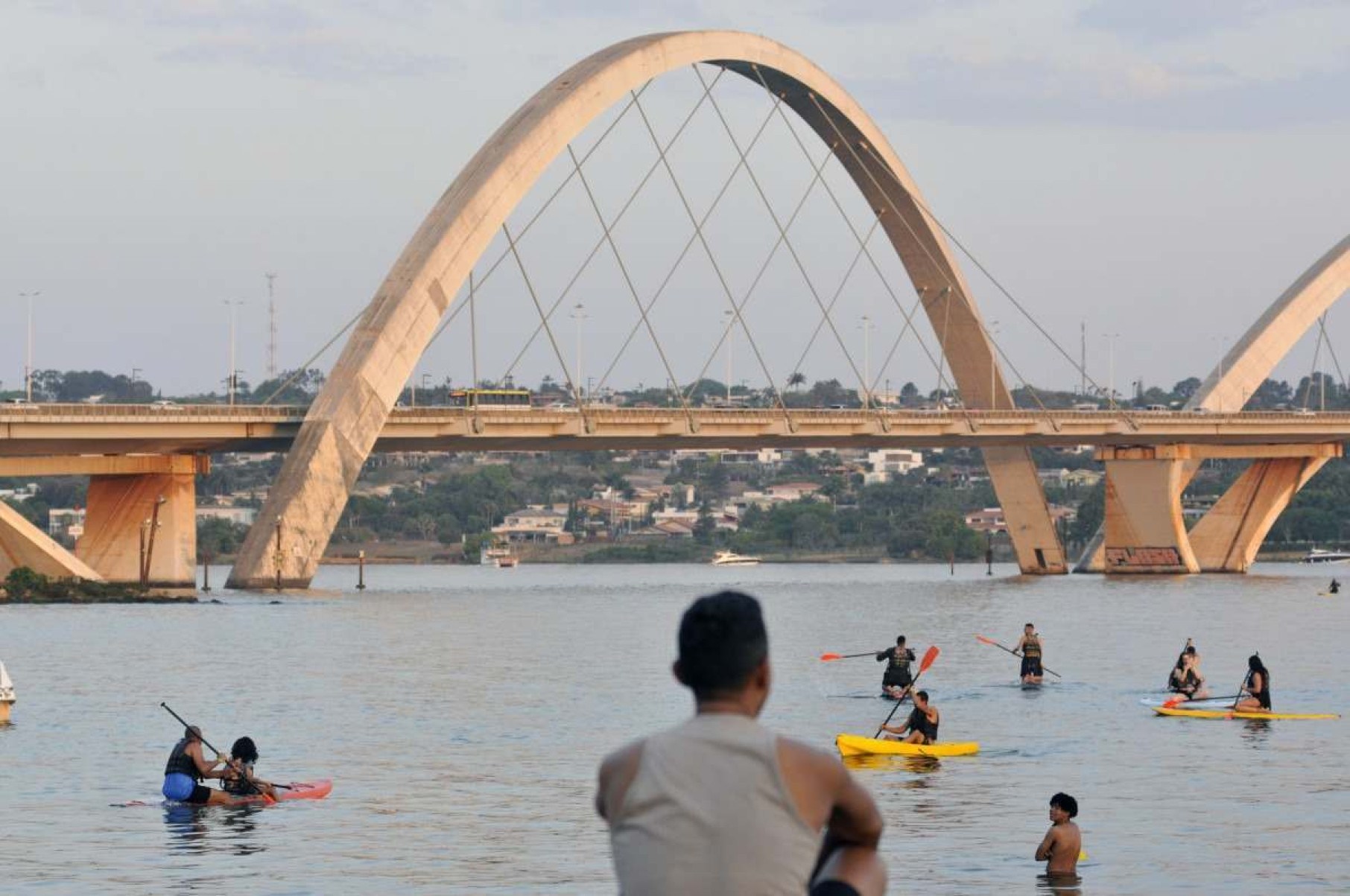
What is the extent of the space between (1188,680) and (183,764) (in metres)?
23.0

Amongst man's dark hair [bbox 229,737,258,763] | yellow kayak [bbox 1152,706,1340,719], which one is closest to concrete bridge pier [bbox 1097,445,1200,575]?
yellow kayak [bbox 1152,706,1340,719]

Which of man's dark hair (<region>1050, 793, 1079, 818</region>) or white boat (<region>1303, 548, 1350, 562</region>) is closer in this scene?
man's dark hair (<region>1050, 793, 1079, 818</region>)

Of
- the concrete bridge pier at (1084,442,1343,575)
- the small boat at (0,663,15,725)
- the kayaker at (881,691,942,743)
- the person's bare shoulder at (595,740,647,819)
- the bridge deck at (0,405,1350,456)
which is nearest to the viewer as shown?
the person's bare shoulder at (595,740,647,819)

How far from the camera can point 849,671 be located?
204ft

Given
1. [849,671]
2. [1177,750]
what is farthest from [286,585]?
[1177,750]

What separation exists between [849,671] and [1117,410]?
5919 cm

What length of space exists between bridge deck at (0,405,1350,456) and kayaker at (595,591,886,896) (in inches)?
3023

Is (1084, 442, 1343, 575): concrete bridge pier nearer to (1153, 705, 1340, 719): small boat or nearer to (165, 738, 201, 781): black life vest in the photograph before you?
(1153, 705, 1340, 719): small boat

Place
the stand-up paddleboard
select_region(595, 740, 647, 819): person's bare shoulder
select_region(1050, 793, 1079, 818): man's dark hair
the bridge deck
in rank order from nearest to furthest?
select_region(595, 740, 647, 819): person's bare shoulder → select_region(1050, 793, 1079, 818): man's dark hair → the stand-up paddleboard → the bridge deck

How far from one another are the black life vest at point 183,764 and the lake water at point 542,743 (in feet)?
1.65

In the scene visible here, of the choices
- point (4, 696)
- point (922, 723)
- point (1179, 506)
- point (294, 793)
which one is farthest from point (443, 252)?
point (294, 793)

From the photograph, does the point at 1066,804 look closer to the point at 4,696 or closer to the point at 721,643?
the point at 721,643

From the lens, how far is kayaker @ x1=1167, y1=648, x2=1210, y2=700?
46.2m

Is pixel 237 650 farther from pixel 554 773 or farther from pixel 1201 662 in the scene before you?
pixel 554 773
